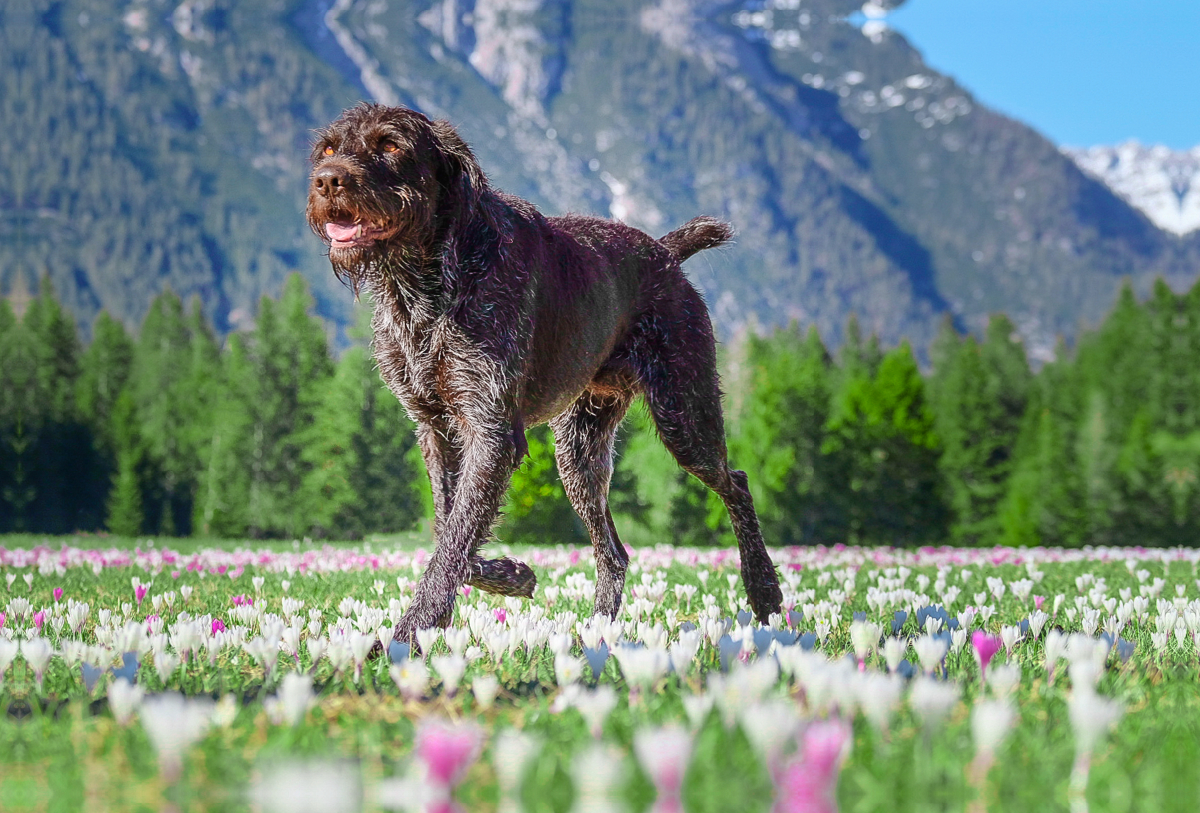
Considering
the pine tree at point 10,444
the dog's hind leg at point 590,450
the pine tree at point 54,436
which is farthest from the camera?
the pine tree at point 54,436

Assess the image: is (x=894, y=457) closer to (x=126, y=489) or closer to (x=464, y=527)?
(x=126, y=489)

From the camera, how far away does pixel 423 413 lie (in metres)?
4.89

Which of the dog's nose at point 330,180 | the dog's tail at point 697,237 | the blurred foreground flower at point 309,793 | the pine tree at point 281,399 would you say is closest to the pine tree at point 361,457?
the pine tree at point 281,399

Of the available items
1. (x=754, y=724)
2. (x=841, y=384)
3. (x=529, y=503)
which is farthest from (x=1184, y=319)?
(x=754, y=724)

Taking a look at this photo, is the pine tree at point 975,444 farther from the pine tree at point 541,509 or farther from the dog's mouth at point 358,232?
the dog's mouth at point 358,232

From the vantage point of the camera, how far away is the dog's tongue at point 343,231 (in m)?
4.24

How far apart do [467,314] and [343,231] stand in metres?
0.67

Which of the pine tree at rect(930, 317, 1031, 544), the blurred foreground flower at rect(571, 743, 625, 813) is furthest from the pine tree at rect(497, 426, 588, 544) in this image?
the pine tree at rect(930, 317, 1031, 544)

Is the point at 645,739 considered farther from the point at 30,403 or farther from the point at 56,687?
the point at 30,403

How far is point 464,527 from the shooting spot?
434 cm

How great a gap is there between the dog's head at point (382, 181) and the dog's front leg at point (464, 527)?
1.01 metres

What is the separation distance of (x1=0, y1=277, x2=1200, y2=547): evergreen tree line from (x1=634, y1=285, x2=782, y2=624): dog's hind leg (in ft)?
74.2

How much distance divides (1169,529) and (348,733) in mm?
43967

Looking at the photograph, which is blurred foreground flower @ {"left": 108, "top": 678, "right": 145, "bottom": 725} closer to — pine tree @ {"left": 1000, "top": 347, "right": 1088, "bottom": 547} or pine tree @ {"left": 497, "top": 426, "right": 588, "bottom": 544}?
pine tree @ {"left": 497, "top": 426, "right": 588, "bottom": 544}
